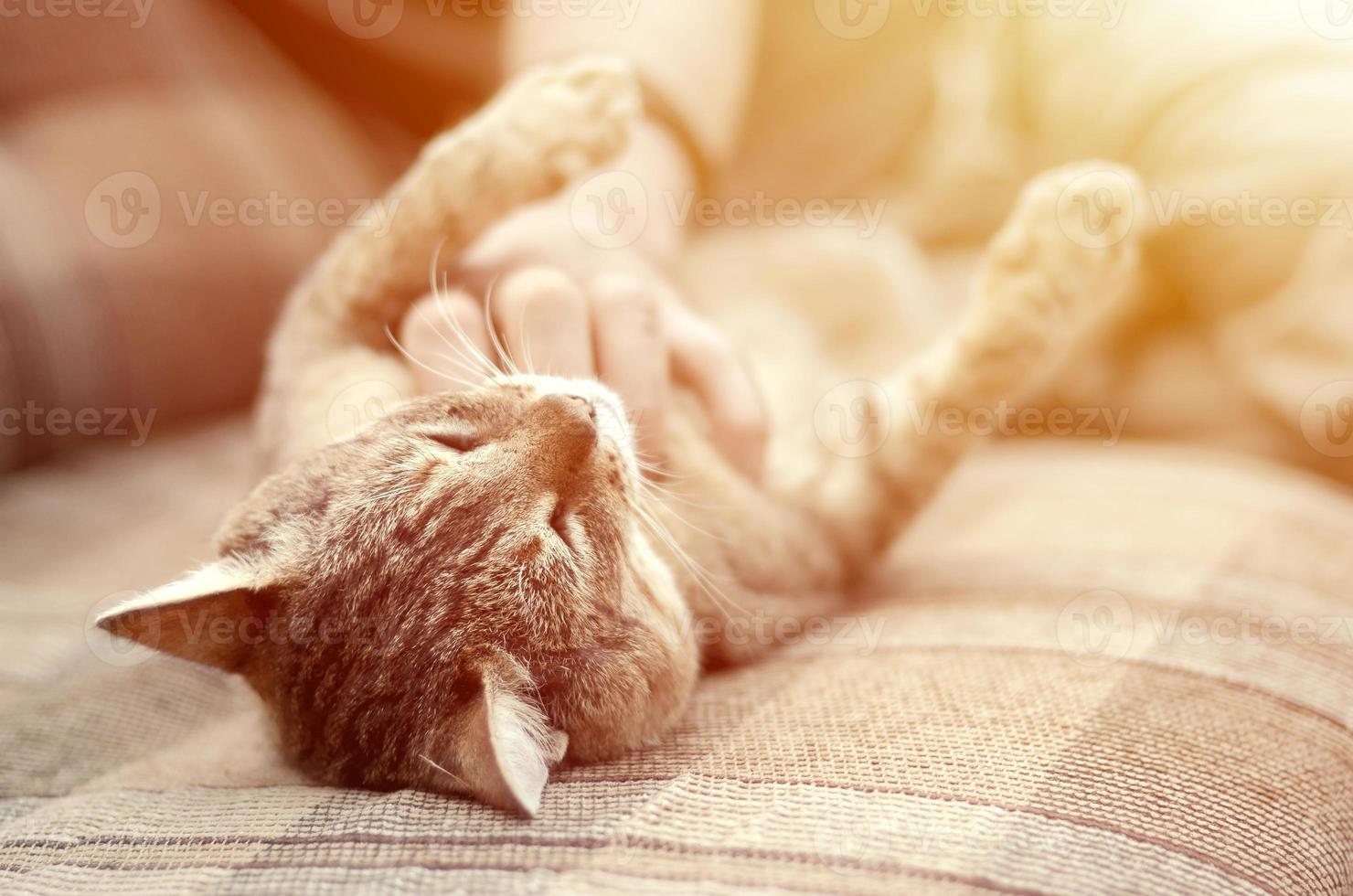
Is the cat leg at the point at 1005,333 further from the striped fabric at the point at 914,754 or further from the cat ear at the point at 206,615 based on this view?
the cat ear at the point at 206,615

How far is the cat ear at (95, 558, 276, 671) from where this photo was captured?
796 millimetres

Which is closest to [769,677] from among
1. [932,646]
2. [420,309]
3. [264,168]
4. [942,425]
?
[932,646]

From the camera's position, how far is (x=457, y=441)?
0.93 m

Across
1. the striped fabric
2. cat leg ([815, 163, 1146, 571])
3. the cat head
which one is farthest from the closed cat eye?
cat leg ([815, 163, 1146, 571])

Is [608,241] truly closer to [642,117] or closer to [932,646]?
[642,117]

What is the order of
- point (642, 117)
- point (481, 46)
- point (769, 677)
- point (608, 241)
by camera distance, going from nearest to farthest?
point (769, 677) < point (608, 241) < point (642, 117) < point (481, 46)

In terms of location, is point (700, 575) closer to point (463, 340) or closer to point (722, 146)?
point (463, 340)

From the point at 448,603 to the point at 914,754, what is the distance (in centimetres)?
42

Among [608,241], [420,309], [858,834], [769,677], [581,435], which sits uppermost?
[608,241]

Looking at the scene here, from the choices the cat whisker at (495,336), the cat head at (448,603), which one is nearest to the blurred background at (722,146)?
the cat whisker at (495,336)

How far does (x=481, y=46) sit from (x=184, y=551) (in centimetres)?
107

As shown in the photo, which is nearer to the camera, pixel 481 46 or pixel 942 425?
pixel 942 425

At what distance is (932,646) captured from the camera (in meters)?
0.97

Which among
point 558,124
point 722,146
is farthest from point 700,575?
point 722,146
